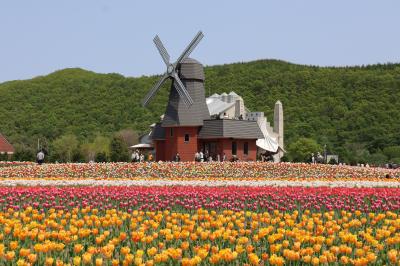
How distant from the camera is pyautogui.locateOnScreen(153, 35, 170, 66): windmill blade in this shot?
152ft

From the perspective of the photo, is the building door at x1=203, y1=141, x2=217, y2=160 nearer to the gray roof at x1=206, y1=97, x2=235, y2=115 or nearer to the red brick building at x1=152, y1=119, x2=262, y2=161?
the red brick building at x1=152, y1=119, x2=262, y2=161

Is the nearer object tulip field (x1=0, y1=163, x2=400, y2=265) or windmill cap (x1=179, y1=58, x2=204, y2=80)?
tulip field (x1=0, y1=163, x2=400, y2=265)

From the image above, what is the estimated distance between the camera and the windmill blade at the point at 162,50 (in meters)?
46.5

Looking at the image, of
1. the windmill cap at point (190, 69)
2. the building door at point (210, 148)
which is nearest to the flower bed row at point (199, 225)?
the windmill cap at point (190, 69)

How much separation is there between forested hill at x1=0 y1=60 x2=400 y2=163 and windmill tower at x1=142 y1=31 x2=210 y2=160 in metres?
32.8

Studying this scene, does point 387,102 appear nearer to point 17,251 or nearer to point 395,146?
point 395,146

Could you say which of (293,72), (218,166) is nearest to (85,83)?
(293,72)

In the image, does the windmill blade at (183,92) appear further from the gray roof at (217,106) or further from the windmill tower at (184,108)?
the gray roof at (217,106)

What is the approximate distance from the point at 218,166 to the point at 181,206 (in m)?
18.9

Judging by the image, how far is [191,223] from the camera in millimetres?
8680

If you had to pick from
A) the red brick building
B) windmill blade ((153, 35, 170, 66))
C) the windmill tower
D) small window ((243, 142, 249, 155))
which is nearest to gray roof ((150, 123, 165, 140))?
the red brick building

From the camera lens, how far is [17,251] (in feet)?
25.4

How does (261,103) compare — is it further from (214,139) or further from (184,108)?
(184,108)

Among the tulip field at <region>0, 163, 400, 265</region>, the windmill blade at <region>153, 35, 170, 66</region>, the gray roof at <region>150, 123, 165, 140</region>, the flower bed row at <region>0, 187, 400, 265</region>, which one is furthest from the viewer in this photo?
the windmill blade at <region>153, 35, 170, 66</region>
